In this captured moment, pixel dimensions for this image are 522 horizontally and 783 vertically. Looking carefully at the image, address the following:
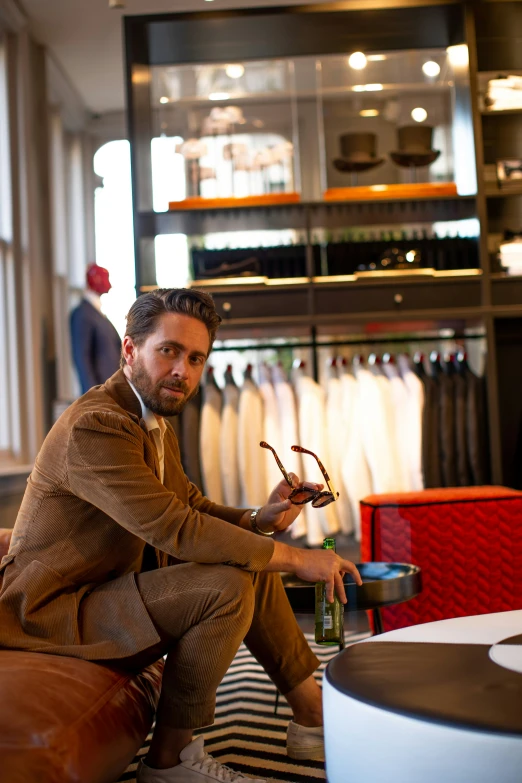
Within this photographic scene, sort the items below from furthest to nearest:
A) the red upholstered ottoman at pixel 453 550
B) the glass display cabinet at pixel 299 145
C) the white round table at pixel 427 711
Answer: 1. the glass display cabinet at pixel 299 145
2. the red upholstered ottoman at pixel 453 550
3. the white round table at pixel 427 711

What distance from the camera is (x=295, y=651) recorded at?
6.62 feet

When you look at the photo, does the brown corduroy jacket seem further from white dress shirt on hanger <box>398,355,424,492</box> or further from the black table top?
white dress shirt on hanger <box>398,355,424,492</box>

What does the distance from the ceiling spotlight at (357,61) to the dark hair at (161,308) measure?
296cm

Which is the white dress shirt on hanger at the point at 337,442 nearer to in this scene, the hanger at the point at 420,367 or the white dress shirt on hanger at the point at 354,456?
the white dress shirt on hanger at the point at 354,456

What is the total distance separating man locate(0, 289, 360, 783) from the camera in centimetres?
172

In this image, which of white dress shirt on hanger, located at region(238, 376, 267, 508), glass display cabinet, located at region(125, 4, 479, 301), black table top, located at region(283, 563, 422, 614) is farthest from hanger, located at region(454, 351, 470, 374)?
black table top, located at region(283, 563, 422, 614)

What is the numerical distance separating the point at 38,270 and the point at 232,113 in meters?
1.45

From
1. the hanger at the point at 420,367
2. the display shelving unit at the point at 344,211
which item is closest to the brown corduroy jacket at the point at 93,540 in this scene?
the display shelving unit at the point at 344,211

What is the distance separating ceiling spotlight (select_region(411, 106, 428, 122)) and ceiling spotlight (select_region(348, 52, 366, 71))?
0.35m

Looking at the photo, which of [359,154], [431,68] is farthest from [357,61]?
[359,154]

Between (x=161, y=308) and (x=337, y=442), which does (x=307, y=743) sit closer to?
(x=161, y=308)

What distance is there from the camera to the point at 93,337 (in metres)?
4.50

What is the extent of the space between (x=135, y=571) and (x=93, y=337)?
2701mm

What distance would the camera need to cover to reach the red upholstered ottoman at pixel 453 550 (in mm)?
3018
